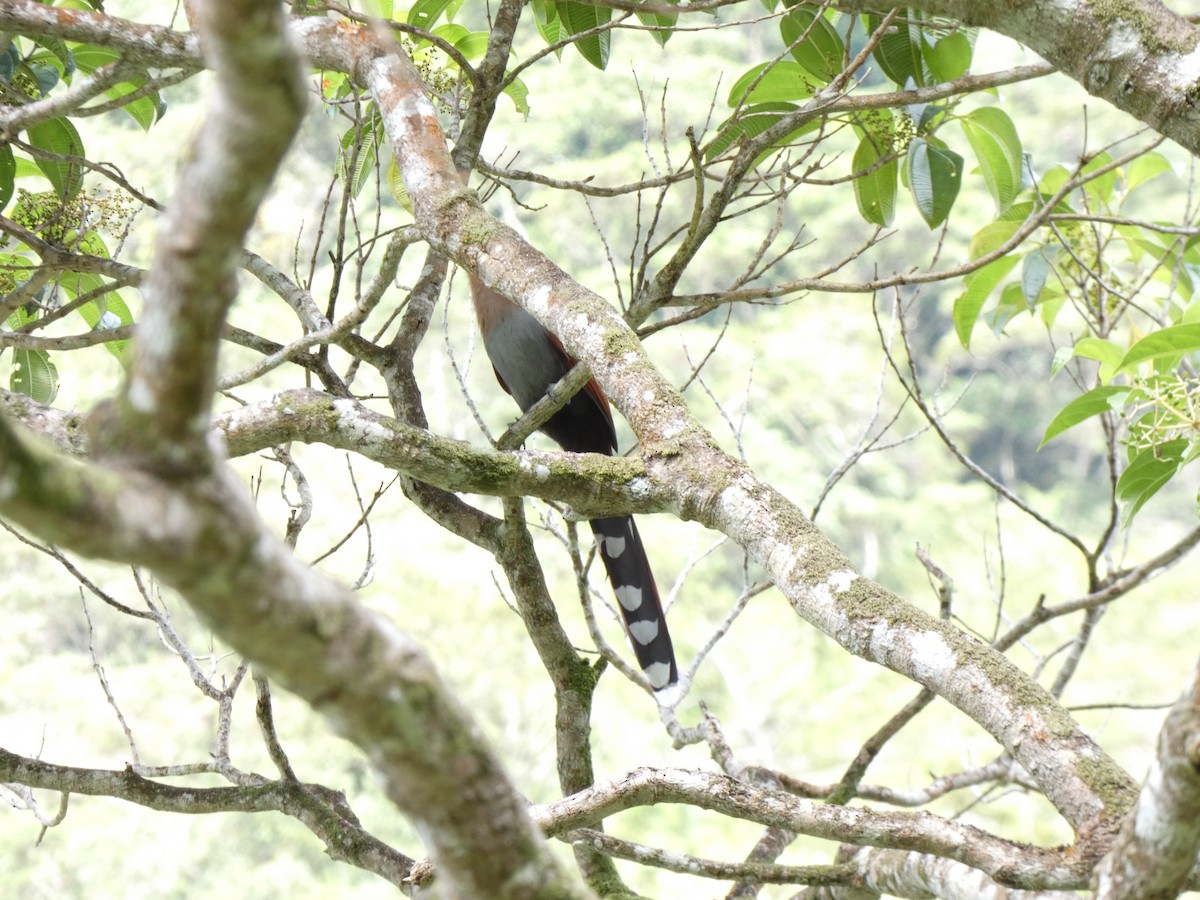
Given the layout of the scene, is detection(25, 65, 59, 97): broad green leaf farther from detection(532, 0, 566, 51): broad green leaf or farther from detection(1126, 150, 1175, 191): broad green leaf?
detection(1126, 150, 1175, 191): broad green leaf

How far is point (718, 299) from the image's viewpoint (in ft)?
5.01

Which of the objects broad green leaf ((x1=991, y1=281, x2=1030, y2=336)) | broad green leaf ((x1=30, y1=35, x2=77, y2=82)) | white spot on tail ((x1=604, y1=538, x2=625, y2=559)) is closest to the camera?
broad green leaf ((x1=30, y1=35, x2=77, y2=82))

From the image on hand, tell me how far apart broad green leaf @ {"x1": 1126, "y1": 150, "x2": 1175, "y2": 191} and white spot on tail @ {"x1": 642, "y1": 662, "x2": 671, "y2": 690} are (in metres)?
1.45

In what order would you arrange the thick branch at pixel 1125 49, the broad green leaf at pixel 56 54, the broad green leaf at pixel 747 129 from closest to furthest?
the thick branch at pixel 1125 49, the broad green leaf at pixel 56 54, the broad green leaf at pixel 747 129

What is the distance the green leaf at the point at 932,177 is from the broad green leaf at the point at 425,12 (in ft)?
2.80

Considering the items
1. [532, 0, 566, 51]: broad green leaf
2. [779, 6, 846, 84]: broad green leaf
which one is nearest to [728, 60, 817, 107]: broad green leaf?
[779, 6, 846, 84]: broad green leaf

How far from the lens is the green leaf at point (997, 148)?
1779 millimetres

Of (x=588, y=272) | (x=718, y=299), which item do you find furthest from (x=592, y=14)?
(x=588, y=272)

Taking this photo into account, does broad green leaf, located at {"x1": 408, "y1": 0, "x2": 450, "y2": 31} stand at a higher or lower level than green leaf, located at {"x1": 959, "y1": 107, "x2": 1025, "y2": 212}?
higher

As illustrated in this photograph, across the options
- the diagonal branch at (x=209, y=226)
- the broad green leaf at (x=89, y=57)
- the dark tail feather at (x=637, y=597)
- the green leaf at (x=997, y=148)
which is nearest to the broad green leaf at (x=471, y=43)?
the broad green leaf at (x=89, y=57)

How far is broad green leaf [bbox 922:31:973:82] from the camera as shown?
5.54ft

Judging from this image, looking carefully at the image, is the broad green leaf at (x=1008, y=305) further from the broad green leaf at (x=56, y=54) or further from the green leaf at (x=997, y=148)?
the broad green leaf at (x=56, y=54)

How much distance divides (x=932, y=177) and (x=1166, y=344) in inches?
28.4

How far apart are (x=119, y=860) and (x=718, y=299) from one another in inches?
257
